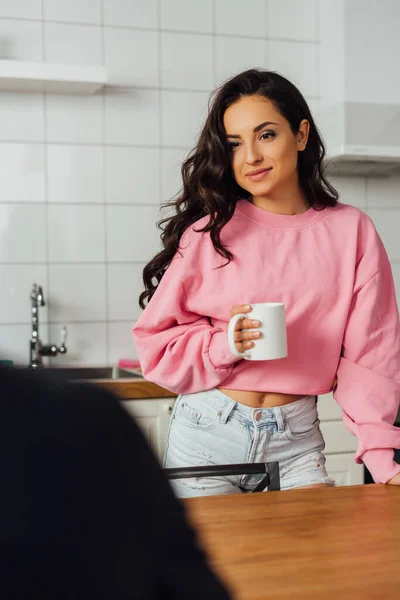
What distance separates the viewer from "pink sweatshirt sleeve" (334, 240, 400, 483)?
1.33 metres

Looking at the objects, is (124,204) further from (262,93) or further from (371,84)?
(262,93)

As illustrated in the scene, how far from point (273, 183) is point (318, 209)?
0.12m

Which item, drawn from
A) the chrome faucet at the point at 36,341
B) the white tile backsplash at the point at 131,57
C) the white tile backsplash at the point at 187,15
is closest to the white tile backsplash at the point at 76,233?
the chrome faucet at the point at 36,341

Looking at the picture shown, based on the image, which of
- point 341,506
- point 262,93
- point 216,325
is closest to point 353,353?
point 216,325

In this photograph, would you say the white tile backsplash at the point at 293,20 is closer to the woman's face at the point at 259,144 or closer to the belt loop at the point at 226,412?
Answer: the woman's face at the point at 259,144

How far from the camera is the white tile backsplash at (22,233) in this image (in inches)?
116

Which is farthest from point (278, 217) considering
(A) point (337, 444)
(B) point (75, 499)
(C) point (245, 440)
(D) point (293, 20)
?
(D) point (293, 20)

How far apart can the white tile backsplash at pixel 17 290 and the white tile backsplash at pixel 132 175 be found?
1.30ft

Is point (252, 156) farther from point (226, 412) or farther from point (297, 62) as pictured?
point (297, 62)

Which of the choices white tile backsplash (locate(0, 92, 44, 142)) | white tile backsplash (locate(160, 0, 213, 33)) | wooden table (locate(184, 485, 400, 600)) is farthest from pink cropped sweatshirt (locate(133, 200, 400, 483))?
white tile backsplash (locate(160, 0, 213, 33))

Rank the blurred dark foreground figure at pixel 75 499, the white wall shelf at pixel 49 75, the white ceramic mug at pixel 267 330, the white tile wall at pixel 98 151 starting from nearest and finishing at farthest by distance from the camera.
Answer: the blurred dark foreground figure at pixel 75 499 < the white ceramic mug at pixel 267 330 < the white wall shelf at pixel 49 75 < the white tile wall at pixel 98 151

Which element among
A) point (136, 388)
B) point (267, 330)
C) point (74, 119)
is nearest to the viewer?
point (267, 330)

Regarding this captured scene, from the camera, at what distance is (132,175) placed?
3049 mm

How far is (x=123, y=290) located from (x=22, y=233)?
42cm
